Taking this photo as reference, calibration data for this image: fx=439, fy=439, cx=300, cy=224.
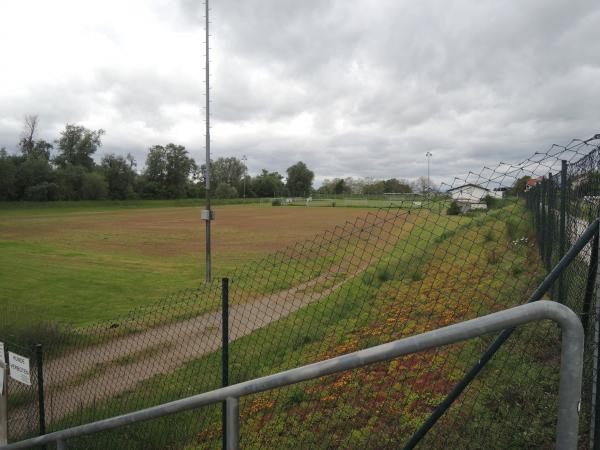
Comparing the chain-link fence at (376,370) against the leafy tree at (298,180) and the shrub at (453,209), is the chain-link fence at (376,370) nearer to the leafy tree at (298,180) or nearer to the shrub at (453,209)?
the shrub at (453,209)

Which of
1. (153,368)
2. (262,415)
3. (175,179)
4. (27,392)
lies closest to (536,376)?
(262,415)

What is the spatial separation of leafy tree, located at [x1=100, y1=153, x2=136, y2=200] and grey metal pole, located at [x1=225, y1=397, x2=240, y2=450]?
313ft

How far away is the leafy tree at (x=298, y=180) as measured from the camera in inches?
5586

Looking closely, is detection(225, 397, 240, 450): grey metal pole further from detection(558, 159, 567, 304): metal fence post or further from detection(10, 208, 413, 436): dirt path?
detection(558, 159, 567, 304): metal fence post

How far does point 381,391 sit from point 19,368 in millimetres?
3522

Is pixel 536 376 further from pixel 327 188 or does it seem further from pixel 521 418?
pixel 327 188

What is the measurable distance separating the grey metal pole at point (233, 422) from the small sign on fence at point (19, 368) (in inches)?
122

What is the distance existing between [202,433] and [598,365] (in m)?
4.14

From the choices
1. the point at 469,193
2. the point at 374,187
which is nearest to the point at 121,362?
the point at 469,193

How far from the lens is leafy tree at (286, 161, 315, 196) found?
14188cm

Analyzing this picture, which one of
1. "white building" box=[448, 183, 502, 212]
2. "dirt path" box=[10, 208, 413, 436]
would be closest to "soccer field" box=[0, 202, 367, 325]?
"dirt path" box=[10, 208, 413, 436]

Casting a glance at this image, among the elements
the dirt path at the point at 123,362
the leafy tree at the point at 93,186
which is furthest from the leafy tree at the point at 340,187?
the dirt path at the point at 123,362

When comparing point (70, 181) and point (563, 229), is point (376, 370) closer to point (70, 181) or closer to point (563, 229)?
point (563, 229)

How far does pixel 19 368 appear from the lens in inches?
165
